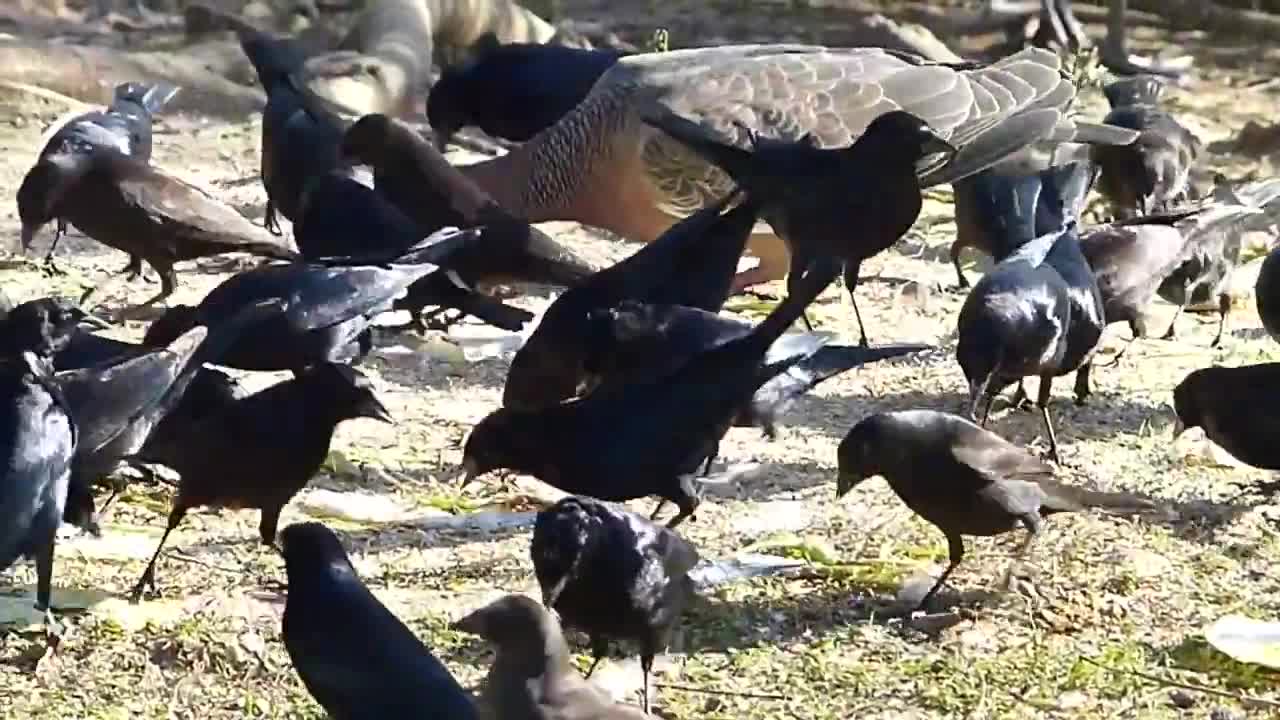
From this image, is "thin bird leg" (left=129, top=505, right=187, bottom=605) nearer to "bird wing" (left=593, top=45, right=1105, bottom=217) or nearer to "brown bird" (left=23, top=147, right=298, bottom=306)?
"brown bird" (left=23, top=147, right=298, bottom=306)

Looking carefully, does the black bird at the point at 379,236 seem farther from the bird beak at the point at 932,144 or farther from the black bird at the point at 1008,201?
the black bird at the point at 1008,201

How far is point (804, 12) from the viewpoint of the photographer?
13.5 m

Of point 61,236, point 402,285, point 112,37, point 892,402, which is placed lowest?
point 112,37

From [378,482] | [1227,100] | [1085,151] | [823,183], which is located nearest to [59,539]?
[378,482]

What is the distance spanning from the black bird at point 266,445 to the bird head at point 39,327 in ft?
1.15

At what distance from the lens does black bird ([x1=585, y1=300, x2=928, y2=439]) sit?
4871 mm

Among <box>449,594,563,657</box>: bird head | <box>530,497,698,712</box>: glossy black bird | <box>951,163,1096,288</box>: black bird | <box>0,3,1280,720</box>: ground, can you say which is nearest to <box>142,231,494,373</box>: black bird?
<box>0,3,1280,720</box>: ground

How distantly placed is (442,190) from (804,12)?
6.98 meters

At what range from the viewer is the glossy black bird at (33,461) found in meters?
4.05

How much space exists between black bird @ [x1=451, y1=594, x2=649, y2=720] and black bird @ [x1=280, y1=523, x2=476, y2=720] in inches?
2.9

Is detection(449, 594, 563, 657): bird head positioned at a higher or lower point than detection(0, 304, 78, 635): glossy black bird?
higher

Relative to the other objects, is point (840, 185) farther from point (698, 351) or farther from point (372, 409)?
point (372, 409)

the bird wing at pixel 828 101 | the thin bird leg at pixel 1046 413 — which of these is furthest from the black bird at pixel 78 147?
the thin bird leg at pixel 1046 413

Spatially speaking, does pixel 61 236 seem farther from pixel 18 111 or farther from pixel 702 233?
pixel 702 233
